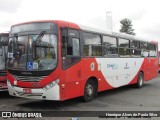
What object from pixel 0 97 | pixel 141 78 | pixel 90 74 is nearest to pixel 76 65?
pixel 90 74

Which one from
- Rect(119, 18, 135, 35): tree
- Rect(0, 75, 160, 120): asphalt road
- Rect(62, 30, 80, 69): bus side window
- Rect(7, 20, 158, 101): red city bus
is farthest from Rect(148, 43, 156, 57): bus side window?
Rect(119, 18, 135, 35): tree

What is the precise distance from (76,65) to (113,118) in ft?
8.66

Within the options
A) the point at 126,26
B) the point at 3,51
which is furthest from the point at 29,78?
the point at 126,26

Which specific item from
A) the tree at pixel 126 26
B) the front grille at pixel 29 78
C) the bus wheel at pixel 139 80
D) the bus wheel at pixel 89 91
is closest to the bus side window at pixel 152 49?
the bus wheel at pixel 139 80

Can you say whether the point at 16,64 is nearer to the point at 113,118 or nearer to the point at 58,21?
the point at 58,21

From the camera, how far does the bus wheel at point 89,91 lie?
38.7ft

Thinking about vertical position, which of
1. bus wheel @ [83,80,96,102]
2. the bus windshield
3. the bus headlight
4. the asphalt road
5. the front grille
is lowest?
the asphalt road

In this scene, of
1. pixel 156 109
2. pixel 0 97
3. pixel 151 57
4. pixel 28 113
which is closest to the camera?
pixel 28 113

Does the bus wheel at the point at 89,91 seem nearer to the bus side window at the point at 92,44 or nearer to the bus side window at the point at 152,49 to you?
the bus side window at the point at 92,44

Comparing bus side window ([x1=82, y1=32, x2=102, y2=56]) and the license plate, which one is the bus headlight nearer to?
the license plate

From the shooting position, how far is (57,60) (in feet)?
32.9

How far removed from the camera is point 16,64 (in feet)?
35.4

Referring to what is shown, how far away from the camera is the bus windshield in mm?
10094

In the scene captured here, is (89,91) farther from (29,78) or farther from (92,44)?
(29,78)
